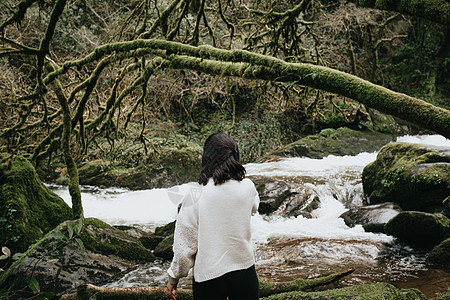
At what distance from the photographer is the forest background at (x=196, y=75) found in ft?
9.02

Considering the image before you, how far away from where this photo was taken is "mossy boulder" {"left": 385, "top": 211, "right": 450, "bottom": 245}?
592 cm

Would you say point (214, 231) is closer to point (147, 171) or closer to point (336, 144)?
point (147, 171)

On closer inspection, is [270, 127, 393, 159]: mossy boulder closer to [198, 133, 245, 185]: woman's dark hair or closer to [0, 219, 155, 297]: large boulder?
[0, 219, 155, 297]: large boulder

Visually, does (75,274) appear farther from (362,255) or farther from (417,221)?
(417,221)

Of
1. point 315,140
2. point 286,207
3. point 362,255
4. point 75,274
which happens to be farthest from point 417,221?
point 315,140

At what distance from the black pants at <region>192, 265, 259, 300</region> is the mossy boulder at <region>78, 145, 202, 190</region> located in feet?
31.3

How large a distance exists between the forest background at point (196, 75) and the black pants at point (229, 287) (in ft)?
4.31

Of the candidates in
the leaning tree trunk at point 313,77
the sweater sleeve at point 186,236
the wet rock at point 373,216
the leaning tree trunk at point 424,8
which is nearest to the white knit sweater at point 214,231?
the sweater sleeve at point 186,236

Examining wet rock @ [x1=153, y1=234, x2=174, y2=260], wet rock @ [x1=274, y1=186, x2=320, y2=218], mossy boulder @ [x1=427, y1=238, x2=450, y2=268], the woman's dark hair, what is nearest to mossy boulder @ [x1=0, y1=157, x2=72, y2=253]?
wet rock @ [x1=153, y1=234, x2=174, y2=260]

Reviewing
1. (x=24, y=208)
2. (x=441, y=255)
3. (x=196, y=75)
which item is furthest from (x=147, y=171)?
(x=441, y=255)

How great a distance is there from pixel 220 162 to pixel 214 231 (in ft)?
1.52

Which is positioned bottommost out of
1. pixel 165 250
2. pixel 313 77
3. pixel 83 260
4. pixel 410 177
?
pixel 165 250

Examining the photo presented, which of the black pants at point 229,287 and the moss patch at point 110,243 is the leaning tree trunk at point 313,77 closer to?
the black pants at point 229,287

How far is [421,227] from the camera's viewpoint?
237 inches
